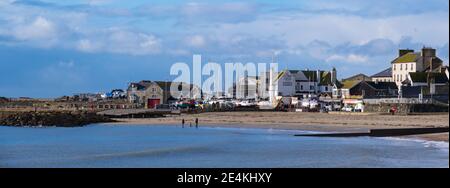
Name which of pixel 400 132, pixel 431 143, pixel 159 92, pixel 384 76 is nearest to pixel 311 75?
pixel 384 76

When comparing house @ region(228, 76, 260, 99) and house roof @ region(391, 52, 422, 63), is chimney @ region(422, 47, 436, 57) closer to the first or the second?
house roof @ region(391, 52, 422, 63)

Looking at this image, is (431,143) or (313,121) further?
(313,121)

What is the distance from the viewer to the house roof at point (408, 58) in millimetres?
99000

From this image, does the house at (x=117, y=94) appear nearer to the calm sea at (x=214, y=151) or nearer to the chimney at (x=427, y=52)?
the chimney at (x=427, y=52)

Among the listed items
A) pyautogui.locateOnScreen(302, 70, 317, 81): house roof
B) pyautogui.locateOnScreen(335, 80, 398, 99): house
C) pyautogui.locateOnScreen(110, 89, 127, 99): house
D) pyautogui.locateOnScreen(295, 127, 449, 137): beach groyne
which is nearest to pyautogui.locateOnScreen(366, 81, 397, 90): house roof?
pyautogui.locateOnScreen(335, 80, 398, 99): house

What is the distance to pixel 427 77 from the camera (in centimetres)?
9112

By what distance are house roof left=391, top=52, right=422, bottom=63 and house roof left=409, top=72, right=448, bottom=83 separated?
5385 mm

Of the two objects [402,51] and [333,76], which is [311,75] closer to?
[333,76]

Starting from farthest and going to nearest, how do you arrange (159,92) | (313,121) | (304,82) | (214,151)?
Result: (159,92)
(304,82)
(313,121)
(214,151)

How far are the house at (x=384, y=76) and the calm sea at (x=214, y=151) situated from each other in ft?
185

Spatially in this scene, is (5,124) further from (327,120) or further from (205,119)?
(327,120)

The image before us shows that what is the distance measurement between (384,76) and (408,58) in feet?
28.0

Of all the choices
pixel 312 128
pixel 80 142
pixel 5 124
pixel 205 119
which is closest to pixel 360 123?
pixel 312 128

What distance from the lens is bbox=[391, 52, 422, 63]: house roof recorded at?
9900 centimetres
